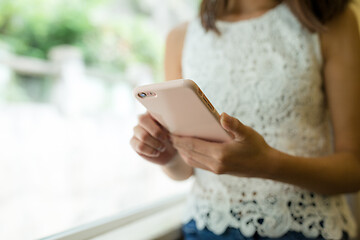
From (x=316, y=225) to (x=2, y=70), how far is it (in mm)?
1551

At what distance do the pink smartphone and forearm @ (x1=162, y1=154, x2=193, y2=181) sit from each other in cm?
14

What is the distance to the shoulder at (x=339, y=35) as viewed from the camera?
599 mm

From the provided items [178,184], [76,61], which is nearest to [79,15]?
[76,61]

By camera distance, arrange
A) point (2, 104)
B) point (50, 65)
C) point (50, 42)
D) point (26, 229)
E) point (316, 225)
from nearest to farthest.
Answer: point (316, 225) < point (26, 229) < point (2, 104) < point (50, 65) < point (50, 42)

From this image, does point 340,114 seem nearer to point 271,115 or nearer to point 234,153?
point 271,115

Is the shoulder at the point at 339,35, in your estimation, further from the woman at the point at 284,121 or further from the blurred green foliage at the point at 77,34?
the blurred green foliage at the point at 77,34

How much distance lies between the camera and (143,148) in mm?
548

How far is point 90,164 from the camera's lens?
Answer: 146 centimetres

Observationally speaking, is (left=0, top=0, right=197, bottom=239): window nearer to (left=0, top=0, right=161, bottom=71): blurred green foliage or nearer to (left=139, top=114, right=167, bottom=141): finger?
(left=0, top=0, right=161, bottom=71): blurred green foliage

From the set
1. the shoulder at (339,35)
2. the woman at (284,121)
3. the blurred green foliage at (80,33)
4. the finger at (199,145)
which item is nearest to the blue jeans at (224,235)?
the woman at (284,121)

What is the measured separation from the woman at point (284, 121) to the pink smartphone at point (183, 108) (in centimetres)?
4

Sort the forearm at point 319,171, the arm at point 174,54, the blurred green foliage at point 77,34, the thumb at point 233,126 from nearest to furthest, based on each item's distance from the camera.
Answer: the thumb at point 233,126
the forearm at point 319,171
the arm at point 174,54
the blurred green foliage at point 77,34

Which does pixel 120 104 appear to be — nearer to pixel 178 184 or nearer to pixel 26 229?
pixel 178 184

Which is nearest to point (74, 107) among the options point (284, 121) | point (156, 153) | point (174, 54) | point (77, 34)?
point (77, 34)
